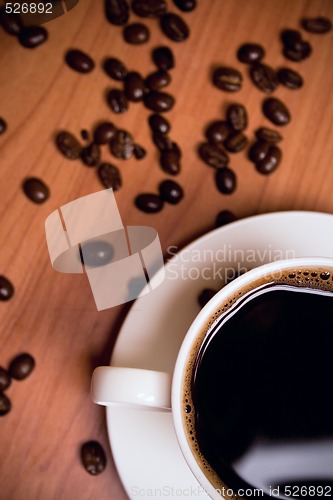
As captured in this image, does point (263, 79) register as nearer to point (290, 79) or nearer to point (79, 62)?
point (290, 79)

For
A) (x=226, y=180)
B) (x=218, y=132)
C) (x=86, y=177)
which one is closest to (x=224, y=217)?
(x=226, y=180)

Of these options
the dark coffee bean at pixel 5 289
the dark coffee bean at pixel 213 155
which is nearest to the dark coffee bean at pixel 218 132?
the dark coffee bean at pixel 213 155

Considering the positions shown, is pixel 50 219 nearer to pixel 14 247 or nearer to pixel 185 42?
pixel 14 247

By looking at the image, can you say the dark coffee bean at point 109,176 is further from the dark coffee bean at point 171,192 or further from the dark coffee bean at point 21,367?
the dark coffee bean at point 21,367

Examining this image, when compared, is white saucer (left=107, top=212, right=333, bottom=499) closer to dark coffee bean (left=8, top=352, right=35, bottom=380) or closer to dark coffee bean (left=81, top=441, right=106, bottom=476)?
dark coffee bean (left=81, top=441, right=106, bottom=476)

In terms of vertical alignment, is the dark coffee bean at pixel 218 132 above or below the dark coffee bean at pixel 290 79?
below

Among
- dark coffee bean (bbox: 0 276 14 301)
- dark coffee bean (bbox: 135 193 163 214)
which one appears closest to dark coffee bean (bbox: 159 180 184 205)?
dark coffee bean (bbox: 135 193 163 214)
